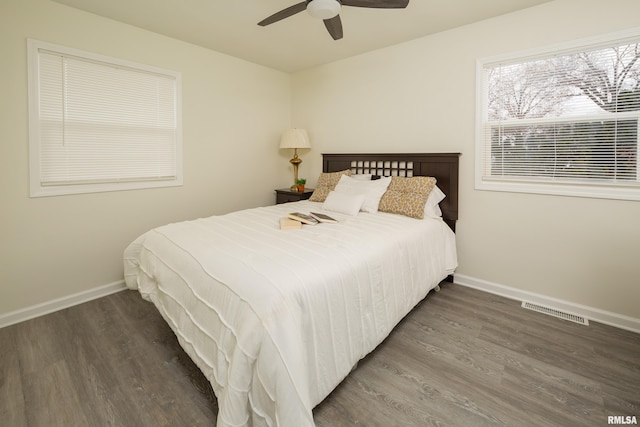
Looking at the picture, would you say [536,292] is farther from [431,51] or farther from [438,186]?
[431,51]

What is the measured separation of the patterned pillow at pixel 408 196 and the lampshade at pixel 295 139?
144 centimetres

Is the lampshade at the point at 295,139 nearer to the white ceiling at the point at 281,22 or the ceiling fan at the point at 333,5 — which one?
the white ceiling at the point at 281,22

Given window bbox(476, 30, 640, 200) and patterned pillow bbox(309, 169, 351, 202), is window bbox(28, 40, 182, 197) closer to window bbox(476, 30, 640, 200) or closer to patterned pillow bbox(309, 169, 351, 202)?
patterned pillow bbox(309, 169, 351, 202)

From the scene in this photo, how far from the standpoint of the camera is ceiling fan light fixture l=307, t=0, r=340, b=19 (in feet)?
6.38

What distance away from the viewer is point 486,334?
2213 mm

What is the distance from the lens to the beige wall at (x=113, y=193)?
2.37m

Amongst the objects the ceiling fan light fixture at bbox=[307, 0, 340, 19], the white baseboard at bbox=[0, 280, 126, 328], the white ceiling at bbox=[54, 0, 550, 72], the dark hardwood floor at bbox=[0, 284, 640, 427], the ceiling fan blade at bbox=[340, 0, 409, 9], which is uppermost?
the white ceiling at bbox=[54, 0, 550, 72]

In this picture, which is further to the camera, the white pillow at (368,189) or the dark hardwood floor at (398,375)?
the white pillow at (368,189)

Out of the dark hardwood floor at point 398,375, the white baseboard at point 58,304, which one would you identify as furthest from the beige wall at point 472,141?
the white baseboard at point 58,304

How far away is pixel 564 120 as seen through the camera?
2465 millimetres

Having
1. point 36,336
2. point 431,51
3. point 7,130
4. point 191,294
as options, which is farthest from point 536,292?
point 7,130

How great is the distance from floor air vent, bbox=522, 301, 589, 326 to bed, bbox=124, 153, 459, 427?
827mm

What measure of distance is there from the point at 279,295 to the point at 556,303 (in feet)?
8.39

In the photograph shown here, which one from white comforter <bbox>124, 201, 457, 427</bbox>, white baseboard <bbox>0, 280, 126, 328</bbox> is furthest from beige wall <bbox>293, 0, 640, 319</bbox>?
white baseboard <bbox>0, 280, 126, 328</bbox>
